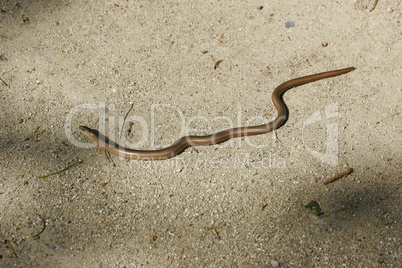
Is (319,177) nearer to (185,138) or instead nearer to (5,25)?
(185,138)

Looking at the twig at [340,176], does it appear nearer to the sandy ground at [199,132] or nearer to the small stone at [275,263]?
the sandy ground at [199,132]

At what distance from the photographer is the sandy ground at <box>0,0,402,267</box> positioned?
3842 mm

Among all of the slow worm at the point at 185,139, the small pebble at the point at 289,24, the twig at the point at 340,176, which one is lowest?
the twig at the point at 340,176

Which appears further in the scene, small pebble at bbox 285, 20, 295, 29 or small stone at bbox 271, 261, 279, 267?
small pebble at bbox 285, 20, 295, 29

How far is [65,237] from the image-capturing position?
384cm

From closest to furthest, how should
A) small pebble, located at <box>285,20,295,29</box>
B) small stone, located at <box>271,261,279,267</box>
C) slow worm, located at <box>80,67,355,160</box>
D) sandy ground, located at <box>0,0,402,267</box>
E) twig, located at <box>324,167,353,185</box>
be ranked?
small stone, located at <box>271,261,279,267</box>, sandy ground, located at <box>0,0,402,267</box>, twig, located at <box>324,167,353,185</box>, slow worm, located at <box>80,67,355,160</box>, small pebble, located at <box>285,20,295,29</box>

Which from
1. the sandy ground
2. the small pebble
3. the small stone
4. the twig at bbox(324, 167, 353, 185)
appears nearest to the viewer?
the small stone

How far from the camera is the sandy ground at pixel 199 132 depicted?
12.6 ft

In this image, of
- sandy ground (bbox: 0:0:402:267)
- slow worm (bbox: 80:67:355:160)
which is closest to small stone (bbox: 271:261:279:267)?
sandy ground (bbox: 0:0:402:267)

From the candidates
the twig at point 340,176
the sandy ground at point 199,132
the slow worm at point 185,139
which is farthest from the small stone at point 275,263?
the slow worm at point 185,139

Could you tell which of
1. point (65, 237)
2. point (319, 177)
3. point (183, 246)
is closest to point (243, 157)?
point (319, 177)

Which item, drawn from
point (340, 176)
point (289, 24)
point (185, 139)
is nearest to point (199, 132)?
point (185, 139)

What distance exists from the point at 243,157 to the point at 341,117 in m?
1.73

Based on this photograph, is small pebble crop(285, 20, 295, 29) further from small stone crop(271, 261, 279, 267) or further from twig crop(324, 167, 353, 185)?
small stone crop(271, 261, 279, 267)
